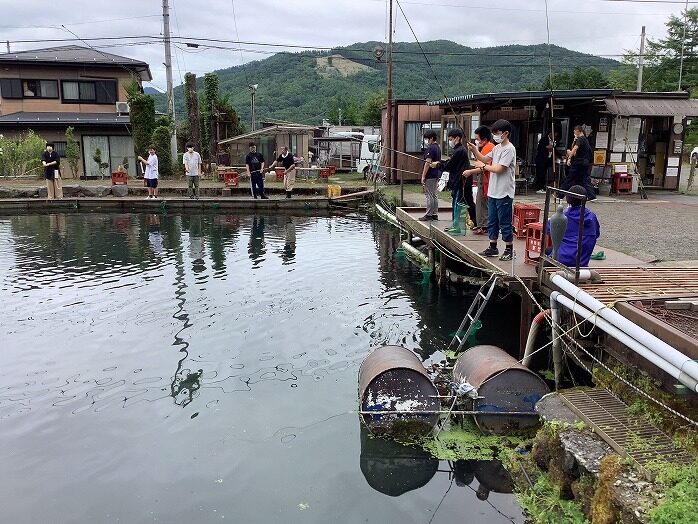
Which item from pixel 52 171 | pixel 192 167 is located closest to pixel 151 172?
pixel 192 167

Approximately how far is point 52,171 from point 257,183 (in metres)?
6.69

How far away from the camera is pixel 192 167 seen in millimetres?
19938

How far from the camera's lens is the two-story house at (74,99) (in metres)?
27.8

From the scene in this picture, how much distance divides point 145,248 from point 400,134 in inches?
462

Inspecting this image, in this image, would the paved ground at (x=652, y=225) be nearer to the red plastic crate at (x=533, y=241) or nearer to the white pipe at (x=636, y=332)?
the red plastic crate at (x=533, y=241)

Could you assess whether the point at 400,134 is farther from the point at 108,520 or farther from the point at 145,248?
the point at 108,520

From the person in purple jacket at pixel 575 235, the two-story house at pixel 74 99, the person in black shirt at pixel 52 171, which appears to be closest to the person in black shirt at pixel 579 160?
the person in purple jacket at pixel 575 235

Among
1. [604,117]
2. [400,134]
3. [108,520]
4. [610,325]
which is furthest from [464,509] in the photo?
[400,134]

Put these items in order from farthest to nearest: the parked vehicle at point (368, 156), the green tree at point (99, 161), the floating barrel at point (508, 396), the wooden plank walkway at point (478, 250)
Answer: the green tree at point (99, 161) < the parked vehicle at point (368, 156) < the wooden plank walkway at point (478, 250) < the floating barrel at point (508, 396)

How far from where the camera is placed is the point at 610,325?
5062mm

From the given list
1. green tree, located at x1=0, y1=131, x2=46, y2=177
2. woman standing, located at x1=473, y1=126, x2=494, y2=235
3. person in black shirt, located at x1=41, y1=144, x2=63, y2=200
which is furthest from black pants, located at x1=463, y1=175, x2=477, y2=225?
green tree, located at x1=0, y1=131, x2=46, y2=177

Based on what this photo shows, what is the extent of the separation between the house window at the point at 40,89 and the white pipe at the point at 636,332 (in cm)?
3003

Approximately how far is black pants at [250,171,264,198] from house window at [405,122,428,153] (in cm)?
592

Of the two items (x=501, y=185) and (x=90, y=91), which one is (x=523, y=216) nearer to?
(x=501, y=185)
